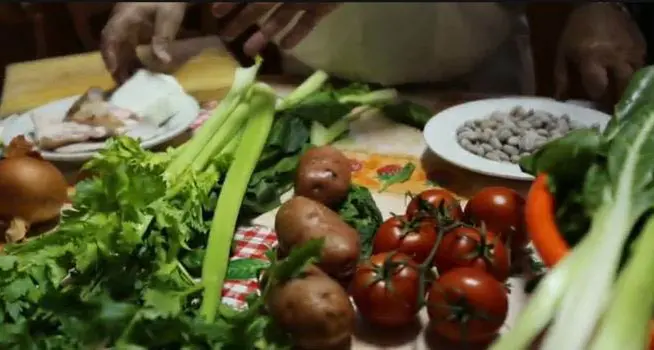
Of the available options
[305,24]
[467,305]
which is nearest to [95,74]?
[305,24]

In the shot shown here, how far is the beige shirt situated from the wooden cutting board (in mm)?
140

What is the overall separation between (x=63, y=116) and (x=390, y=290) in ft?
2.18

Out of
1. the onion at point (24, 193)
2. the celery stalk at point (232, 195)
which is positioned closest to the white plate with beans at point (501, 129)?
the celery stalk at point (232, 195)

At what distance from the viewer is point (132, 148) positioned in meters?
0.96

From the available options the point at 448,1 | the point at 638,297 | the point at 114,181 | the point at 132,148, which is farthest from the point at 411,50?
the point at 638,297

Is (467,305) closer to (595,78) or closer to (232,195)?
(232,195)

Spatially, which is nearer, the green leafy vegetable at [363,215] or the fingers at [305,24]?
the green leafy vegetable at [363,215]

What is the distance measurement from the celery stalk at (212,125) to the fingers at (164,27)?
0.26 m

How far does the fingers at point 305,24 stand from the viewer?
4.36ft

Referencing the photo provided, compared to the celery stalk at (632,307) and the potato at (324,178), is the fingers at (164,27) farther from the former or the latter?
the celery stalk at (632,307)

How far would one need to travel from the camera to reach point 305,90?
125 centimetres

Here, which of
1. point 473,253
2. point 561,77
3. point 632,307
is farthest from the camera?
point 561,77

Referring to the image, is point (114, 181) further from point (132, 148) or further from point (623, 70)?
point (623, 70)

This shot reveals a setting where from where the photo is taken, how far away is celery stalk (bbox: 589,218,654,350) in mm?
627
